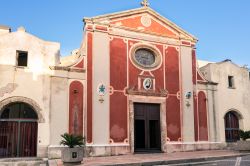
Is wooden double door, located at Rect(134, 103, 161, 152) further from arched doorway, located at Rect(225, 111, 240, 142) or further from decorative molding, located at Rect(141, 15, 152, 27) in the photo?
arched doorway, located at Rect(225, 111, 240, 142)

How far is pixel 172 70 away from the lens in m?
22.2

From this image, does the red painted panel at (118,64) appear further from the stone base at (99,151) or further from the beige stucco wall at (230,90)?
the beige stucco wall at (230,90)

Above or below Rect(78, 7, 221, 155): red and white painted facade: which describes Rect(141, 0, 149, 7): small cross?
above

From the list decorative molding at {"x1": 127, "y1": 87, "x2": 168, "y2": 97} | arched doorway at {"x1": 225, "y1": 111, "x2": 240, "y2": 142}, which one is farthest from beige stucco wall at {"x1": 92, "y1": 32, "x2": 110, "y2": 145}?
arched doorway at {"x1": 225, "y1": 111, "x2": 240, "y2": 142}

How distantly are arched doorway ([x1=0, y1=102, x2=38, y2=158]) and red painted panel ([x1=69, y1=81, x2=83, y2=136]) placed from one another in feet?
6.78

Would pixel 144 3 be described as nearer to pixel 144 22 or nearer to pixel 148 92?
pixel 144 22

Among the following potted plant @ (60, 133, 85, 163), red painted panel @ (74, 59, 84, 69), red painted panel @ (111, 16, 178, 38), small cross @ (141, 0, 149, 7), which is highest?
small cross @ (141, 0, 149, 7)

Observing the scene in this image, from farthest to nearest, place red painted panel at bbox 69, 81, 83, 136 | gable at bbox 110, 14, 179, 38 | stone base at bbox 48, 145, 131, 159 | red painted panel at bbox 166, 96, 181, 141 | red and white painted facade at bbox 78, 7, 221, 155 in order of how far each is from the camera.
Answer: gable at bbox 110, 14, 179, 38 < red painted panel at bbox 166, 96, 181, 141 < red and white painted facade at bbox 78, 7, 221, 155 < red painted panel at bbox 69, 81, 83, 136 < stone base at bbox 48, 145, 131, 159

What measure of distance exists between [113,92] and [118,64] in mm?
1951

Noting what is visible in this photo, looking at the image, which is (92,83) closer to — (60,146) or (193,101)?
(60,146)

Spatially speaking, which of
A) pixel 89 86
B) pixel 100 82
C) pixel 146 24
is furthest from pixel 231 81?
pixel 89 86

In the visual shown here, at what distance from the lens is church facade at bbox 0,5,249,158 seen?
17.8m

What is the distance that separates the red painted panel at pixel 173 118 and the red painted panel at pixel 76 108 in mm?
6149

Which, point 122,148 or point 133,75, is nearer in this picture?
point 122,148
